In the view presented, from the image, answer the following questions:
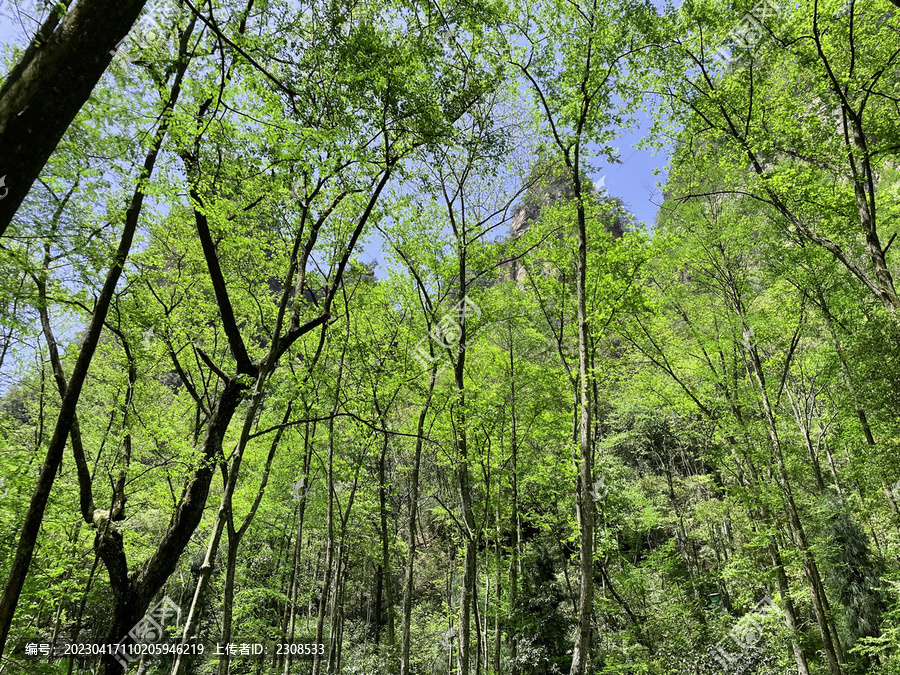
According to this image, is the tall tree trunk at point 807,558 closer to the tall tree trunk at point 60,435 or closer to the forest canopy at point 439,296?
the forest canopy at point 439,296

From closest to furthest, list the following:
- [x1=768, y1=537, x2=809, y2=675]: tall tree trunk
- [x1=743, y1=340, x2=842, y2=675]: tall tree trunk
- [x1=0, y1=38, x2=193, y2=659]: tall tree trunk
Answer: [x1=0, y1=38, x2=193, y2=659]: tall tree trunk
[x1=743, y1=340, x2=842, y2=675]: tall tree trunk
[x1=768, y1=537, x2=809, y2=675]: tall tree trunk

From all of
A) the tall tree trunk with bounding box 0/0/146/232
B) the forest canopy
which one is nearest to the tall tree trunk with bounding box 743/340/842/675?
the forest canopy

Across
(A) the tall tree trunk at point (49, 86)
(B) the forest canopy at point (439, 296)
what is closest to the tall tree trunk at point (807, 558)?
(B) the forest canopy at point (439, 296)

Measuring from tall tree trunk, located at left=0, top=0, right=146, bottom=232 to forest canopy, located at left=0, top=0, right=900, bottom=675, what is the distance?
12 millimetres

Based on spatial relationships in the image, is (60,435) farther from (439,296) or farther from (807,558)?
(807,558)

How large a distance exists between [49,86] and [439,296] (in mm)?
7210

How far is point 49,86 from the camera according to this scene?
183 centimetres

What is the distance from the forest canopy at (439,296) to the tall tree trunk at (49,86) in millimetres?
12

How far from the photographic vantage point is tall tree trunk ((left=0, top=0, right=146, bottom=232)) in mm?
1754

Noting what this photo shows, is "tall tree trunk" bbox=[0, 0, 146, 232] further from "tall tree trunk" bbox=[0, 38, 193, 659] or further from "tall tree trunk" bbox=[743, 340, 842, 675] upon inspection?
"tall tree trunk" bbox=[743, 340, 842, 675]

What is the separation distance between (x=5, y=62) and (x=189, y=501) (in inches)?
195

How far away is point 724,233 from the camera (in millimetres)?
10094

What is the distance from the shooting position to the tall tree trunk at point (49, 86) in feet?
5.75

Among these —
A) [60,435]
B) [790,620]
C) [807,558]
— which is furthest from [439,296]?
[790,620]
